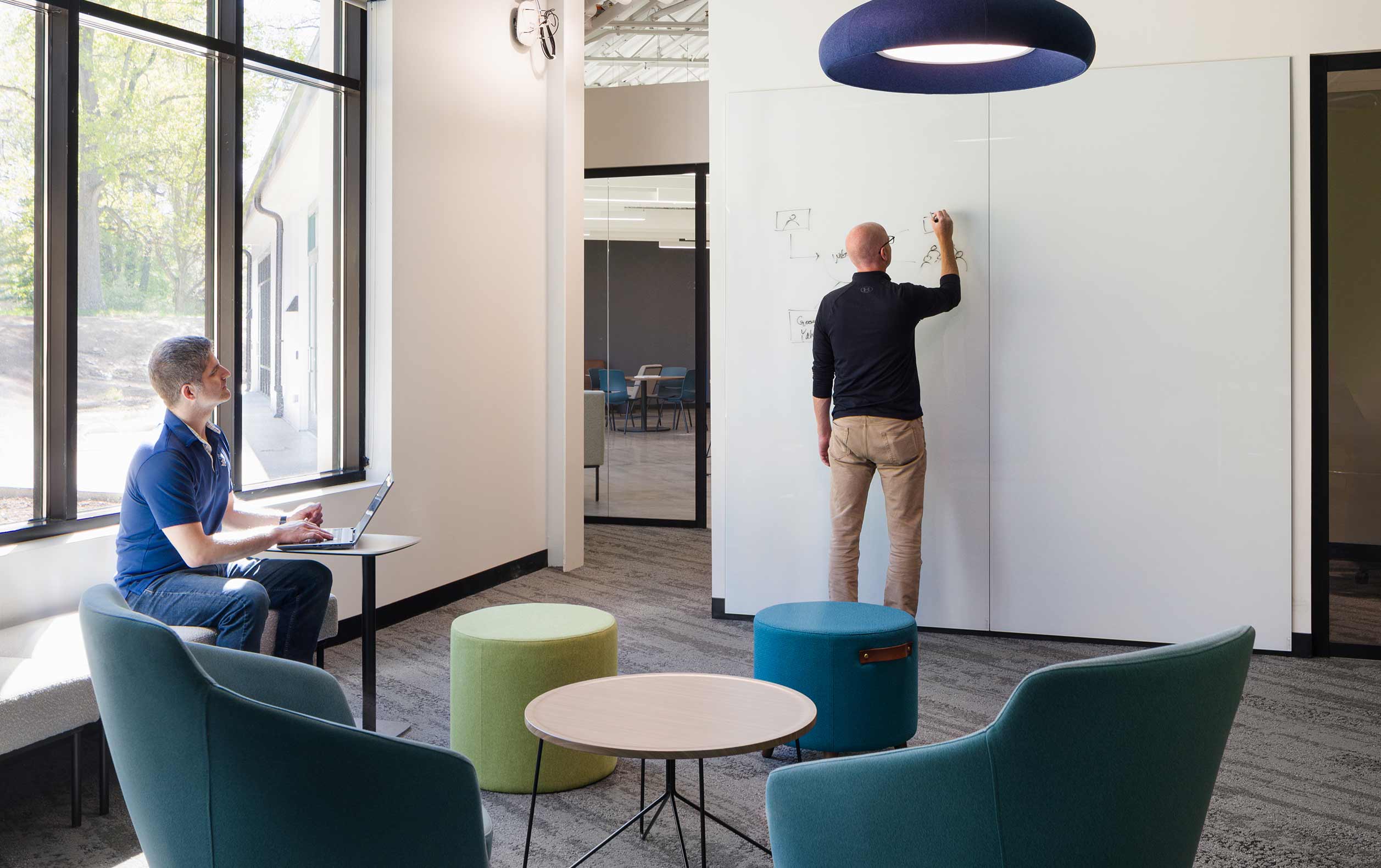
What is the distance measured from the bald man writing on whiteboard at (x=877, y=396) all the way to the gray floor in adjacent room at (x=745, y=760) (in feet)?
1.60

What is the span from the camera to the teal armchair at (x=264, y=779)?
1.65 metres

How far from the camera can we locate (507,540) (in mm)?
6379

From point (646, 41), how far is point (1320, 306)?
11387 mm

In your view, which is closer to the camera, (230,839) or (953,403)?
(230,839)

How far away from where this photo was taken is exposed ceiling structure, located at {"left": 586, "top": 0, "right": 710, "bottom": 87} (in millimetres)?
10148

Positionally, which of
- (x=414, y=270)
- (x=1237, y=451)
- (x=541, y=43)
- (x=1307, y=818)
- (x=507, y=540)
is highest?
(x=541, y=43)

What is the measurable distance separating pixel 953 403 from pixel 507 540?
104 inches

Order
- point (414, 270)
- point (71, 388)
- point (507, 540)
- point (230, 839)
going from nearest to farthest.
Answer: point (230, 839) < point (71, 388) < point (414, 270) < point (507, 540)

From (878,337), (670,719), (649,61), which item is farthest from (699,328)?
(649,61)

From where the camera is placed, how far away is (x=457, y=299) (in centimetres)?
581

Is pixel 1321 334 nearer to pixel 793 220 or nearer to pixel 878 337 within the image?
pixel 878 337

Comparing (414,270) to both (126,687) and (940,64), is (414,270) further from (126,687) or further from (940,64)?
(126,687)

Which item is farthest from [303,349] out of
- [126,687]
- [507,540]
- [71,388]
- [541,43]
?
[126,687]

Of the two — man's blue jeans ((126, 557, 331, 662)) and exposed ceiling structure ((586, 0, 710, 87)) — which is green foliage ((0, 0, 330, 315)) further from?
exposed ceiling structure ((586, 0, 710, 87))
